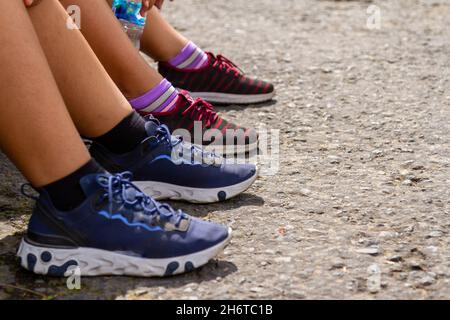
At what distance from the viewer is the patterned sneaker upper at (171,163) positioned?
232 cm

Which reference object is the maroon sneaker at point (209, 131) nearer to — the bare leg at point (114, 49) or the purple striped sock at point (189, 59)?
the bare leg at point (114, 49)

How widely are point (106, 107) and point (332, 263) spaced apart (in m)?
0.71

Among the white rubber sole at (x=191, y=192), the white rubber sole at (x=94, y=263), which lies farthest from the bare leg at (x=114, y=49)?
the white rubber sole at (x=94, y=263)

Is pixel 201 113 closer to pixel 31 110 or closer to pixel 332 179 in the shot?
pixel 332 179

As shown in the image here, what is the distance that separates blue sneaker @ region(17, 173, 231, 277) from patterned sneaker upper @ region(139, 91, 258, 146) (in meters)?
0.76

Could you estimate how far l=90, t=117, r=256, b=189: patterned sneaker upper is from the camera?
232cm

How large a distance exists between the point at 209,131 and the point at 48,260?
0.97m

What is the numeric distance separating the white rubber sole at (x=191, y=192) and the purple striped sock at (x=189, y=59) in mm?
927

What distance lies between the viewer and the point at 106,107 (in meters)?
2.18

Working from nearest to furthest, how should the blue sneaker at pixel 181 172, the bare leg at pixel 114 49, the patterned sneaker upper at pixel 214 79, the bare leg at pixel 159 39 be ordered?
the blue sneaker at pixel 181 172 → the bare leg at pixel 114 49 → the bare leg at pixel 159 39 → the patterned sneaker upper at pixel 214 79

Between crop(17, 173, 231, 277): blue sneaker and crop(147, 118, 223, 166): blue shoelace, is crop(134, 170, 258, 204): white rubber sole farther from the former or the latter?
crop(17, 173, 231, 277): blue sneaker

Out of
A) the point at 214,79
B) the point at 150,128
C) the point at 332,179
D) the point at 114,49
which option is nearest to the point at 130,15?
the point at 114,49

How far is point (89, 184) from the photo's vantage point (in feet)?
6.48

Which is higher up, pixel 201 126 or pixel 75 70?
pixel 75 70
